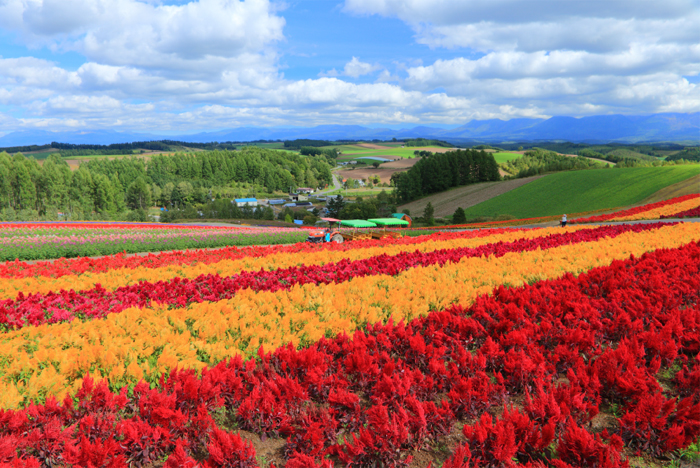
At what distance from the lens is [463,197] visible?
94000 millimetres

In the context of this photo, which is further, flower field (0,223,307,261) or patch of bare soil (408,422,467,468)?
flower field (0,223,307,261)

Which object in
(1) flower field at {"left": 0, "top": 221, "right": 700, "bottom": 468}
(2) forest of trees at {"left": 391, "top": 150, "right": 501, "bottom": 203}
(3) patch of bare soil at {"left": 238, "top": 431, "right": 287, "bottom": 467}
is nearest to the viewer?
(1) flower field at {"left": 0, "top": 221, "right": 700, "bottom": 468}

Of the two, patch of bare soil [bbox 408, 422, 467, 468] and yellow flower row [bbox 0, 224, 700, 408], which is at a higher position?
yellow flower row [bbox 0, 224, 700, 408]

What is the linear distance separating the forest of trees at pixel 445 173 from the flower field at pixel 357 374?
324 ft

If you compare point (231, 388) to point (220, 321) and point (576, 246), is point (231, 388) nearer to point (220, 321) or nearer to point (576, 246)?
point (220, 321)

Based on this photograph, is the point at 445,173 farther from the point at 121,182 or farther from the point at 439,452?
the point at 121,182

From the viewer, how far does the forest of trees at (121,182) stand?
9206cm

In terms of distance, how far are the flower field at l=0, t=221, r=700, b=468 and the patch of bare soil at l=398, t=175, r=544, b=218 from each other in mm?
76940

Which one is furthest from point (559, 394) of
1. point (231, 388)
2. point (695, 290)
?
point (695, 290)

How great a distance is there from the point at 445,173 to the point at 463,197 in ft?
53.8

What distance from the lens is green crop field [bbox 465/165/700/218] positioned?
216 feet

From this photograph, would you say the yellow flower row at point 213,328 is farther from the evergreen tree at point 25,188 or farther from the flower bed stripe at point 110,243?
the evergreen tree at point 25,188

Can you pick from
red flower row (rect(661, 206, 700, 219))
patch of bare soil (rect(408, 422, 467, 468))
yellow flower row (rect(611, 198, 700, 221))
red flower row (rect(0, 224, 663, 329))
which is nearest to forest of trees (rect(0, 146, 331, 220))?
red flower row (rect(0, 224, 663, 329))

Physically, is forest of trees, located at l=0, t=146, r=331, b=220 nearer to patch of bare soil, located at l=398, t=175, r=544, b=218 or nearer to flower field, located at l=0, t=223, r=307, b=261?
flower field, located at l=0, t=223, r=307, b=261
